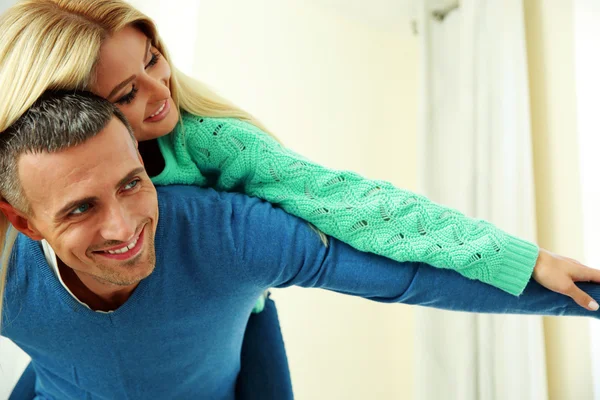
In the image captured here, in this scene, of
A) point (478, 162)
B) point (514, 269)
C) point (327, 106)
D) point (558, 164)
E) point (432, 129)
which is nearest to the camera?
point (514, 269)

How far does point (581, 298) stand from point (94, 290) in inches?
29.1

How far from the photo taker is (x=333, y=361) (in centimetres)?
238

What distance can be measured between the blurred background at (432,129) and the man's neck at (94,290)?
1058 millimetres

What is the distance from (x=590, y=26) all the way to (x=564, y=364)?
85 centimetres

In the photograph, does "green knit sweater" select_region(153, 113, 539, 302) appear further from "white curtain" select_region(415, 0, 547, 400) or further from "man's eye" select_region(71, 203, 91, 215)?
"white curtain" select_region(415, 0, 547, 400)

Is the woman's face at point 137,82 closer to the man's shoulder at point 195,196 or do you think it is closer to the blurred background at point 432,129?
the man's shoulder at point 195,196

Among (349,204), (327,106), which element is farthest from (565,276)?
(327,106)

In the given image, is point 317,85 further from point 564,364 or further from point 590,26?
point 564,364

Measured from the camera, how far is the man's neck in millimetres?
985

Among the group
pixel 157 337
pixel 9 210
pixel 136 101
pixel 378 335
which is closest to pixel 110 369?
pixel 157 337

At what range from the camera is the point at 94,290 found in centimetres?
100

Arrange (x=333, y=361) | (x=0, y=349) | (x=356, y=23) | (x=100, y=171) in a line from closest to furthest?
1. (x=100, y=171)
2. (x=0, y=349)
3. (x=333, y=361)
4. (x=356, y=23)

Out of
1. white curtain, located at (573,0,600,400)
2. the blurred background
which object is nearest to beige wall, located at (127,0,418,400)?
the blurred background

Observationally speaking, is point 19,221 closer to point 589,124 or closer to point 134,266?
point 134,266
